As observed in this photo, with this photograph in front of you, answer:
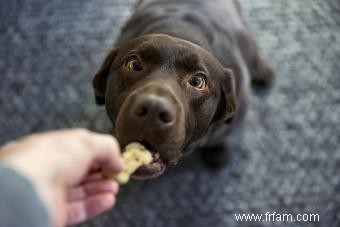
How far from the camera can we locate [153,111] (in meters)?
1.07

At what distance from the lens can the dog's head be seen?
1.10 meters

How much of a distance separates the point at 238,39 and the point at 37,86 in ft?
2.71

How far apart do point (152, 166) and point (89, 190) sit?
0.37 meters

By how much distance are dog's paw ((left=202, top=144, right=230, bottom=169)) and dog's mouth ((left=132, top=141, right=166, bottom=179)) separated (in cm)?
59

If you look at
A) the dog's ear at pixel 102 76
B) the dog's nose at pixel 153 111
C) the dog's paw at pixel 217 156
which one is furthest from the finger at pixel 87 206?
the dog's paw at pixel 217 156

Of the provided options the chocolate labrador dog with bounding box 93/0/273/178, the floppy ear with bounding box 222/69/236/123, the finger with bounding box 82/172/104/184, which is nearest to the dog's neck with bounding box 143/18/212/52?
the chocolate labrador dog with bounding box 93/0/273/178

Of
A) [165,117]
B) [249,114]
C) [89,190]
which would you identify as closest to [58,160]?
[89,190]

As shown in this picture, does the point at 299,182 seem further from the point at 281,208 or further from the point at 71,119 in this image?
the point at 71,119

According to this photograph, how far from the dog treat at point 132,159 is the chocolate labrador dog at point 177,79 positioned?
3 cm

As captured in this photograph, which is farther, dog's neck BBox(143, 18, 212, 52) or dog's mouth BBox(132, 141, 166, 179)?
dog's neck BBox(143, 18, 212, 52)

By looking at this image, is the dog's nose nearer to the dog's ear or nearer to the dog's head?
the dog's head

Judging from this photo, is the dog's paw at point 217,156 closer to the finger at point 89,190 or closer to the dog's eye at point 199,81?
the dog's eye at point 199,81

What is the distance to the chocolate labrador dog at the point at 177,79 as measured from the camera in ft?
3.67

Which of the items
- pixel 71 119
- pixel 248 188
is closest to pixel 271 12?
pixel 248 188
